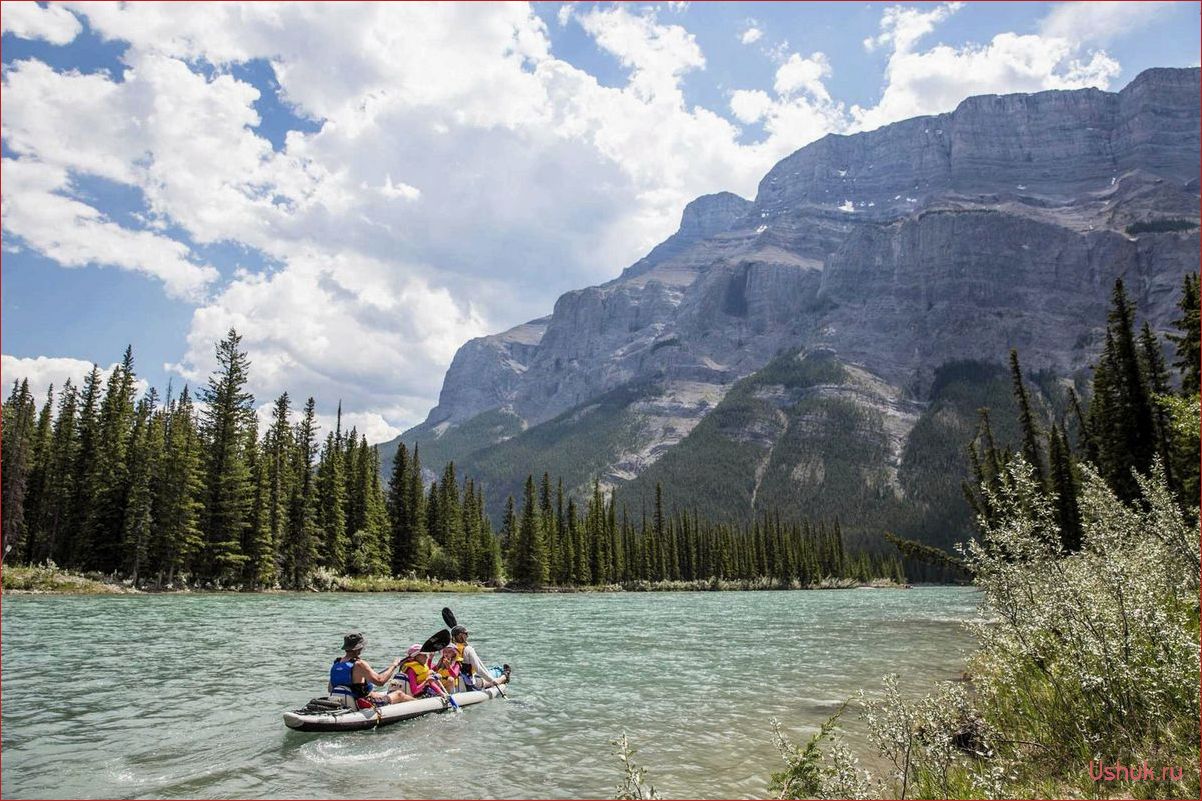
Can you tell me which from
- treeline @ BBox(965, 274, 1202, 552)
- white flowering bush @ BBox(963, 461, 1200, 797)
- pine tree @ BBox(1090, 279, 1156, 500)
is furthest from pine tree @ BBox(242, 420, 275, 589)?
pine tree @ BBox(1090, 279, 1156, 500)

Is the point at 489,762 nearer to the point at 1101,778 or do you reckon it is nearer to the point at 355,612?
the point at 1101,778

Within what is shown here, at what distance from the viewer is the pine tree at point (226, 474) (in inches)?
2405

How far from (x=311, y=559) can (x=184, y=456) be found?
15.7 m

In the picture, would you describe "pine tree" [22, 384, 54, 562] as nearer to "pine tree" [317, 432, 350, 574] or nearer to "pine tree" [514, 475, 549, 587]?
"pine tree" [317, 432, 350, 574]

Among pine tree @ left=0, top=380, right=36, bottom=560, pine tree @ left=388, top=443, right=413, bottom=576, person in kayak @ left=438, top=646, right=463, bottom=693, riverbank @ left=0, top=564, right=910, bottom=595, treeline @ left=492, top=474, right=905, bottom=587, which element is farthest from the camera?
treeline @ left=492, top=474, right=905, bottom=587

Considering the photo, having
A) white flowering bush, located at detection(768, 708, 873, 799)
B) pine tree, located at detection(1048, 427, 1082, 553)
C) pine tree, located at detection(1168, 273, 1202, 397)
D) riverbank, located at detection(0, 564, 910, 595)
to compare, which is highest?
pine tree, located at detection(1168, 273, 1202, 397)

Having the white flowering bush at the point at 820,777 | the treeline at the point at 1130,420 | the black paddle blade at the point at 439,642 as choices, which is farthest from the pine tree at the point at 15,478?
the treeline at the point at 1130,420

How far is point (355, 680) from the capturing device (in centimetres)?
1633

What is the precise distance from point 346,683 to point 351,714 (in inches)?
33.6

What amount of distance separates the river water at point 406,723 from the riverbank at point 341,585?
15.3m

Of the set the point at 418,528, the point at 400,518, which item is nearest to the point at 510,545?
the point at 418,528

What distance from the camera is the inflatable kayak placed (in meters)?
14.8

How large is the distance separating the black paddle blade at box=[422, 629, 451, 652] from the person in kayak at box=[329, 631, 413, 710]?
349 centimetres

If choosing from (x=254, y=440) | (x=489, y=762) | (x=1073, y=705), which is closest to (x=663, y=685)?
(x=489, y=762)
